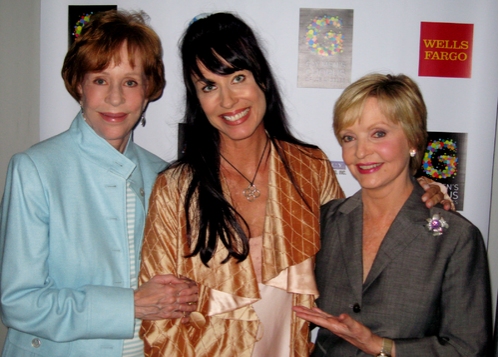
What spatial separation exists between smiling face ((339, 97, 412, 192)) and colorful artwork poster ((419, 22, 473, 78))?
0.90 metres

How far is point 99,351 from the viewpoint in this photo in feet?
5.08

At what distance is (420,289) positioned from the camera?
1403 millimetres

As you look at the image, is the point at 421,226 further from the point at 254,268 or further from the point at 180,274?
the point at 180,274

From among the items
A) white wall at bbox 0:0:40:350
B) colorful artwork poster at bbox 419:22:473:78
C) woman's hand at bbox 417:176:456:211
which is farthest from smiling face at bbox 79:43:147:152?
colorful artwork poster at bbox 419:22:473:78

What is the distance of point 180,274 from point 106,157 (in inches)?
20.3

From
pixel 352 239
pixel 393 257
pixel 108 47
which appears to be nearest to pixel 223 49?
pixel 108 47

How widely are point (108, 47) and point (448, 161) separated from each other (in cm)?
171

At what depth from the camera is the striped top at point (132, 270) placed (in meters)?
1.62

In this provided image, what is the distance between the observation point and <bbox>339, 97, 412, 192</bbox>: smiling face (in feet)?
4.89

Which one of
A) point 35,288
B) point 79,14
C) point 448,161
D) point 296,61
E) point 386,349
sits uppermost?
point 79,14

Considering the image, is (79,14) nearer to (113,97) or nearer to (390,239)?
(113,97)

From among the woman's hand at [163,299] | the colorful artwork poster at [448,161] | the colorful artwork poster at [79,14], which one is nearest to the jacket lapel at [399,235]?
the woman's hand at [163,299]

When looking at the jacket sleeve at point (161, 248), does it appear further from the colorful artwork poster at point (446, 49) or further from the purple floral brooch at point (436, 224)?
the colorful artwork poster at point (446, 49)

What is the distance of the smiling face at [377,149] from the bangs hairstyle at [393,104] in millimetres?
17
